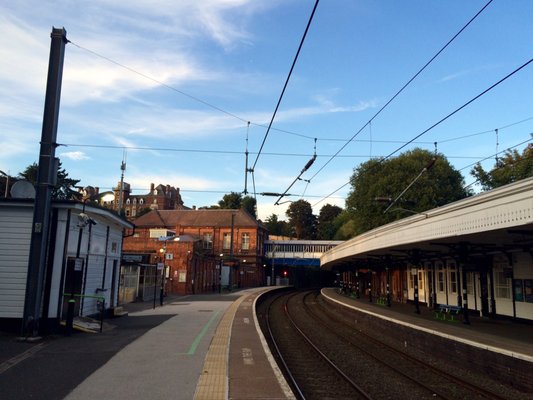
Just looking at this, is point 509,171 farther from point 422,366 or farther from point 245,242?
point 245,242

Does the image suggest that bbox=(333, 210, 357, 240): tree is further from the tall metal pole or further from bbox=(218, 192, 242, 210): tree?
the tall metal pole

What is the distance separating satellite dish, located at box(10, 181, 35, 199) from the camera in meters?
15.8

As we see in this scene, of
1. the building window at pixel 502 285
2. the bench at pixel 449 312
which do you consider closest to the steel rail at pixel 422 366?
the bench at pixel 449 312

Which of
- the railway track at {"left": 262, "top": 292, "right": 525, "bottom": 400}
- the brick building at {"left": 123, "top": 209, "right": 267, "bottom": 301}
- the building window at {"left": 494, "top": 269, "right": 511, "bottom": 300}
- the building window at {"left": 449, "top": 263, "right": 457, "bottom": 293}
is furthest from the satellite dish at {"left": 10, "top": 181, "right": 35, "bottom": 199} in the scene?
the brick building at {"left": 123, "top": 209, "right": 267, "bottom": 301}

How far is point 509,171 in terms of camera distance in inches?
1400

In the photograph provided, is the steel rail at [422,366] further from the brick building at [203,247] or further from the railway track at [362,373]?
the brick building at [203,247]

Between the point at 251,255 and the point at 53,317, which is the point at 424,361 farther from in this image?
the point at 251,255

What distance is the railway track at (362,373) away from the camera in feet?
32.3

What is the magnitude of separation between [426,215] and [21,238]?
12803 millimetres

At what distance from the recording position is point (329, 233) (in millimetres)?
110688

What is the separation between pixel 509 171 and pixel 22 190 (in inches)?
1302

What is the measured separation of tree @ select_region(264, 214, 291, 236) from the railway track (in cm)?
10299

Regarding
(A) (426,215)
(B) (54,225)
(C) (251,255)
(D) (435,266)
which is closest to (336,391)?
(A) (426,215)

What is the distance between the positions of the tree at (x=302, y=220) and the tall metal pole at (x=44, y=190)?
104771 mm
